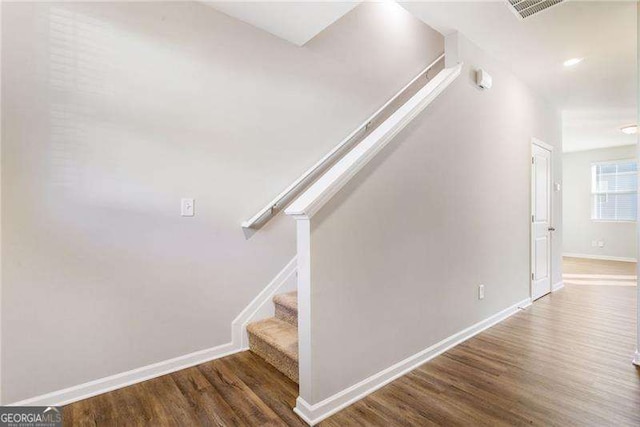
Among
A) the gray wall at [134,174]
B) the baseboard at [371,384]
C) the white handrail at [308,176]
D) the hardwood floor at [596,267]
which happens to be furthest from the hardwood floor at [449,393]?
the hardwood floor at [596,267]

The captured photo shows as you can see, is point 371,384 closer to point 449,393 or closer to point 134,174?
point 449,393

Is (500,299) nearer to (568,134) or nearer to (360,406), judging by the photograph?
(360,406)

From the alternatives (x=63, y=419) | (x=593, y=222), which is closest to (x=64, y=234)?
(x=63, y=419)

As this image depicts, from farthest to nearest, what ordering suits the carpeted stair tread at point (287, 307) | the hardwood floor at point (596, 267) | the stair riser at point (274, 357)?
the hardwood floor at point (596, 267) → the carpeted stair tread at point (287, 307) → the stair riser at point (274, 357)

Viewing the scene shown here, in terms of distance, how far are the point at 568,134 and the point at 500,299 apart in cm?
470

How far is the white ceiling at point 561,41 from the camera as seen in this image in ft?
7.61

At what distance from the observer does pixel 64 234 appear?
181 cm
